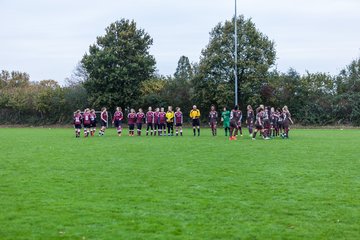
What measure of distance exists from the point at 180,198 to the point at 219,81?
1491 inches

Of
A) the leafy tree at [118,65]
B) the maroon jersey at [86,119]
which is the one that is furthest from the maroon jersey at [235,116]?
the leafy tree at [118,65]

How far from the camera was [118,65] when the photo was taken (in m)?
48.6

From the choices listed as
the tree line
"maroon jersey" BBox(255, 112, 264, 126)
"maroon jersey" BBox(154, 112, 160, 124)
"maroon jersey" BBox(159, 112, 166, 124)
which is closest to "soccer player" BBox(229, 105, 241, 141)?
"maroon jersey" BBox(255, 112, 264, 126)

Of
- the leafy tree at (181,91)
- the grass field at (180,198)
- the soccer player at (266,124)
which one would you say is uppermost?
the leafy tree at (181,91)

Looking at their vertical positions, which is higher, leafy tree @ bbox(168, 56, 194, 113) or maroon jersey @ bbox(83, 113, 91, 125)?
leafy tree @ bbox(168, 56, 194, 113)

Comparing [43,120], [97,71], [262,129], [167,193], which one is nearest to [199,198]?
[167,193]

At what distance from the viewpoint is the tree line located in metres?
45.6

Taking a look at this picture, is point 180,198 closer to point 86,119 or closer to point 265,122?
point 265,122

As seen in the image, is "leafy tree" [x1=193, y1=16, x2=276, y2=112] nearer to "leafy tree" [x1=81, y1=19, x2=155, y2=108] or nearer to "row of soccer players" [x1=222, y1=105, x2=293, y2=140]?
"leafy tree" [x1=81, y1=19, x2=155, y2=108]

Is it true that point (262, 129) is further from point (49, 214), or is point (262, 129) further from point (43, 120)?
point (43, 120)

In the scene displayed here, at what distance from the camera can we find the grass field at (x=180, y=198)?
22.1ft

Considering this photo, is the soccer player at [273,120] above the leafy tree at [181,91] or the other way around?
the other way around

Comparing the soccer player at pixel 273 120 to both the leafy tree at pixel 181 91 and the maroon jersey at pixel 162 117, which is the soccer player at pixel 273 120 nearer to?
the maroon jersey at pixel 162 117

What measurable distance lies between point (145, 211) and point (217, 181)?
3.26 m
